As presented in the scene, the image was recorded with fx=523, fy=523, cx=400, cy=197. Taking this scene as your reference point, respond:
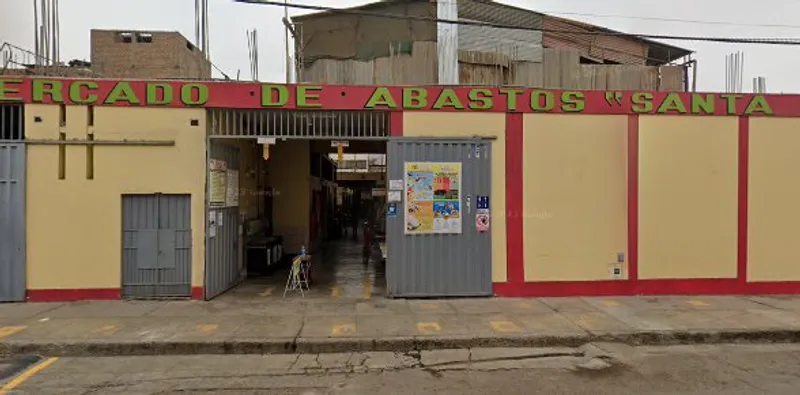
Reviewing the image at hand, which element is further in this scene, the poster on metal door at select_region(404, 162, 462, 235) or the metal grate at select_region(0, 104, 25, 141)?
the poster on metal door at select_region(404, 162, 462, 235)

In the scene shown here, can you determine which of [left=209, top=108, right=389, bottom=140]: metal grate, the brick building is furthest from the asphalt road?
the brick building

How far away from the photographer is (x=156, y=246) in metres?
9.54

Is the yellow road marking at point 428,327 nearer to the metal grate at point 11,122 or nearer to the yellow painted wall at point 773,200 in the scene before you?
the yellow painted wall at point 773,200

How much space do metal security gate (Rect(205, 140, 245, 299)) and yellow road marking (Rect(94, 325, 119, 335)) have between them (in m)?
2.03

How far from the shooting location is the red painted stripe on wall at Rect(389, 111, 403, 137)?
9.79 metres

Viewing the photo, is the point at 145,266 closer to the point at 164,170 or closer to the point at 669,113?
the point at 164,170

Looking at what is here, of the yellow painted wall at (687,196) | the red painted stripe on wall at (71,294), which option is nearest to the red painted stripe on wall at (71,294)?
the red painted stripe on wall at (71,294)

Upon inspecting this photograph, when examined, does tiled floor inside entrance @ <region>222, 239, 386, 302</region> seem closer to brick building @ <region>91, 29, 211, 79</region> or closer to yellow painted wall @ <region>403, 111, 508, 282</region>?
yellow painted wall @ <region>403, 111, 508, 282</region>

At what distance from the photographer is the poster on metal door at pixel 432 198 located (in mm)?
9805

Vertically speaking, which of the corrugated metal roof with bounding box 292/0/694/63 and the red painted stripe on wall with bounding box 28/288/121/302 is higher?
the corrugated metal roof with bounding box 292/0/694/63

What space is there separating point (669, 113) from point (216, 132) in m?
8.74

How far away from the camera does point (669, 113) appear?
10.2 meters

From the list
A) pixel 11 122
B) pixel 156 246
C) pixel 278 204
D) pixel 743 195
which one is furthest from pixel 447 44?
pixel 11 122

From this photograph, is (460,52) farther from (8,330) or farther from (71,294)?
(8,330)
